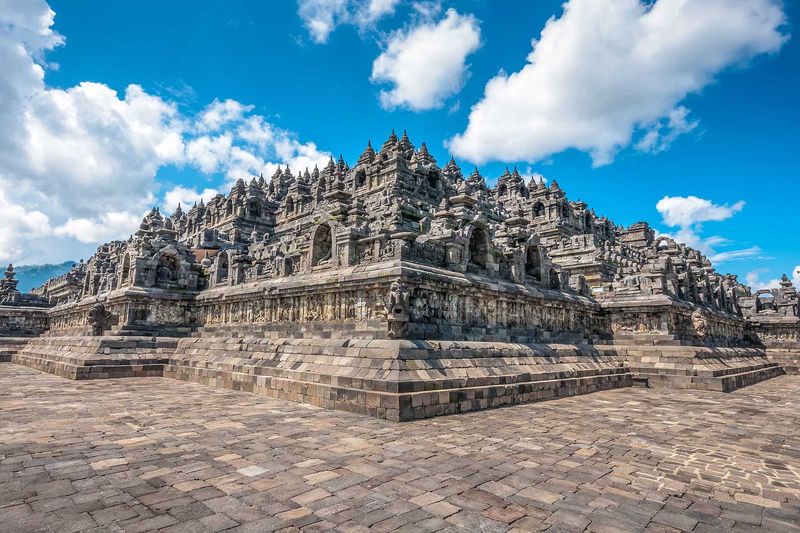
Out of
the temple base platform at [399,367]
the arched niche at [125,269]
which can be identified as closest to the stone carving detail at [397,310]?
the temple base platform at [399,367]

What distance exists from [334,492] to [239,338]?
13.5 m

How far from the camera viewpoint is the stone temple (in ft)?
40.2

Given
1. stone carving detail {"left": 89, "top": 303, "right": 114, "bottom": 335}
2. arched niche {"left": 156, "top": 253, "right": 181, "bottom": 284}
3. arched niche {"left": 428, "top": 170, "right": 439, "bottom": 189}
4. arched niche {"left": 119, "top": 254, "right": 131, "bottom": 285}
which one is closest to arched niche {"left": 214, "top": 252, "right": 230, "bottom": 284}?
arched niche {"left": 156, "top": 253, "right": 181, "bottom": 284}

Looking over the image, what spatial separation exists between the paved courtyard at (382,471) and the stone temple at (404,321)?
4.61 feet

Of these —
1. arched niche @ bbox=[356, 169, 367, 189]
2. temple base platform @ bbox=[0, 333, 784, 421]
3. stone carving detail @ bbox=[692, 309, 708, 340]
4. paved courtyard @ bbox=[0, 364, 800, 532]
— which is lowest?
paved courtyard @ bbox=[0, 364, 800, 532]

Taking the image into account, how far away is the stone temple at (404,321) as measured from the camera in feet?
40.2

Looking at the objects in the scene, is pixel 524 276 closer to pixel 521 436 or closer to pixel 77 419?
pixel 521 436

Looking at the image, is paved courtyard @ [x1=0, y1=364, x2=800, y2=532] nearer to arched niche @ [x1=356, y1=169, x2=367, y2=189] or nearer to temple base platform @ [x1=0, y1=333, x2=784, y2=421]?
temple base platform @ [x1=0, y1=333, x2=784, y2=421]

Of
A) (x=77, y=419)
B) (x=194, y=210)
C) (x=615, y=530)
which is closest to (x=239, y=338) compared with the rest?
(x=77, y=419)

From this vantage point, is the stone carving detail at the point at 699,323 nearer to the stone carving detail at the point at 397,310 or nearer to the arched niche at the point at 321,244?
the stone carving detail at the point at 397,310

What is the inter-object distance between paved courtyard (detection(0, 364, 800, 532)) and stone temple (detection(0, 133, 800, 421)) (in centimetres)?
140

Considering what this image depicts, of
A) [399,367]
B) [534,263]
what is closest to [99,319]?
[399,367]

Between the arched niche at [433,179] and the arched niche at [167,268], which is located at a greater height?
the arched niche at [433,179]

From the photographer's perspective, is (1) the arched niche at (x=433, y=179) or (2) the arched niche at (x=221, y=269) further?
(1) the arched niche at (x=433, y=179)
